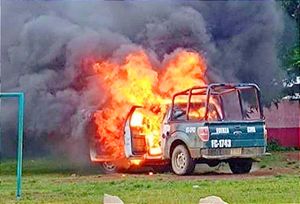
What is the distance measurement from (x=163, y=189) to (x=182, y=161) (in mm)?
3706

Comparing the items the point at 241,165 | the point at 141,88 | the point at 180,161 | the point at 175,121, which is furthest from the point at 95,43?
the point at 241,165

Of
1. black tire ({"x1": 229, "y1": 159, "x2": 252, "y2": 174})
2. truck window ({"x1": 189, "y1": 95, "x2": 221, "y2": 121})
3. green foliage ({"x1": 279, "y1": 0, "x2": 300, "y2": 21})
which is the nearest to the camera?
truck window ({"x1": 189, "y1": 95, "x2": 221, "y2": 121})

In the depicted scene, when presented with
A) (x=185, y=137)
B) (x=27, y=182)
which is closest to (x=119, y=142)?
(x=185, y=137)

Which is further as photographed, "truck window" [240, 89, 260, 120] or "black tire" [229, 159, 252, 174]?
"truck window" [240, 89, 260, 120]

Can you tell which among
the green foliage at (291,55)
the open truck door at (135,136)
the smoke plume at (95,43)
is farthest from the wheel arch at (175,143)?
the green foliage at (291,55)

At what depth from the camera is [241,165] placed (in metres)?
18.4

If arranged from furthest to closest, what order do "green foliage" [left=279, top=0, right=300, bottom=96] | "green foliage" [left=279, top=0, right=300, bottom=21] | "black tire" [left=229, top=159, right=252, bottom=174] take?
1. "green foliage" [left=279, top=0, right=300, bottom=21]
2. "green foliage" [left=279, top=0, right=300, bottom=96]
3. "black tire" [left=229, top=159, right=252, bottom=174]

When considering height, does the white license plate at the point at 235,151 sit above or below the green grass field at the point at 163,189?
above

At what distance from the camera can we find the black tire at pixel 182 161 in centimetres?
1741

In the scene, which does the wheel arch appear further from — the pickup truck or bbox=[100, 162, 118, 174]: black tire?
bbox=[100, 162, 118, 174]: black tire

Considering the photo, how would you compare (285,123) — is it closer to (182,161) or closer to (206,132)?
(182,161)

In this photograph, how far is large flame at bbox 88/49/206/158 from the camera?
18547 millimetres

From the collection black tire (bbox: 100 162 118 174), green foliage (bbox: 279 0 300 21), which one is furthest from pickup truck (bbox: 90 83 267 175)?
green foliage (bbox: 279 0 300 21)

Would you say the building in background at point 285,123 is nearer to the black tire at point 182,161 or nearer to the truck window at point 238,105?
the truck window at point 238,105
